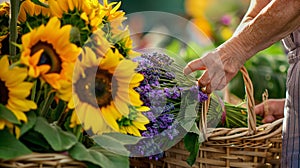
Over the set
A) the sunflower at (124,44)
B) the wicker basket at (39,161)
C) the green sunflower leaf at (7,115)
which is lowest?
the wicker basket at (39,161)

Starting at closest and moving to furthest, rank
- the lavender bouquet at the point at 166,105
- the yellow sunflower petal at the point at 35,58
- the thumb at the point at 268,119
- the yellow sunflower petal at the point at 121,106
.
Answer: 1. the yellow sunflower petal at the point at 35,58
2. the yellow sunflower petal at the point at 121,106
3. the lavender bouquet at the point at 166,105
4. the thumb at the point at 268,119

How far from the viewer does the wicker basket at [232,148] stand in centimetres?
126

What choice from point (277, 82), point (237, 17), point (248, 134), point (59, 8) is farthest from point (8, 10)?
point (237, 17)

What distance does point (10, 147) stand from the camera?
0.88m

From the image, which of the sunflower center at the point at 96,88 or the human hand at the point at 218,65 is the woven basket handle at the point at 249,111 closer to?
the human hand at the point at 218,65

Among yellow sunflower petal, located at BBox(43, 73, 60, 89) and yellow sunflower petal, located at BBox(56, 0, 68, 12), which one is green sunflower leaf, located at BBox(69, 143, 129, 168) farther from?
yellow sunflower petal, located at BBox(56, 0, 68, 12)

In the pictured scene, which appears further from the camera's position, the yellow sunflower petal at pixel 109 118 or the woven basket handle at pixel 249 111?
the woven basket handle at pixel 249 111

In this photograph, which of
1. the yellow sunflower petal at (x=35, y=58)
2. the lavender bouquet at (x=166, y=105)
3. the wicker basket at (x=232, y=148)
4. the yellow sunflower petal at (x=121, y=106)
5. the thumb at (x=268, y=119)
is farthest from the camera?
the thumb at (x=268, y=119)

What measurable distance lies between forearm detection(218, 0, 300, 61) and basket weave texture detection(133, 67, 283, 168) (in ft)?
0.18

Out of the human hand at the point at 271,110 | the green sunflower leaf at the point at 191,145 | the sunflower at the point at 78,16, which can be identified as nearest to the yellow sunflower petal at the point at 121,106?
the sunflower at the point at 78,16

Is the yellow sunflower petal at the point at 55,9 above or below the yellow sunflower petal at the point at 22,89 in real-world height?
above

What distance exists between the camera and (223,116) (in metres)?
1.34

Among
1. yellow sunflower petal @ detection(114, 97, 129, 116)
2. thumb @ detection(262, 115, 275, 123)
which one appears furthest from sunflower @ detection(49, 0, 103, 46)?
thumb @ detection(262, 115, 275, 123)

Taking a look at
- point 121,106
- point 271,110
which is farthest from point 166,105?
point 271,110
